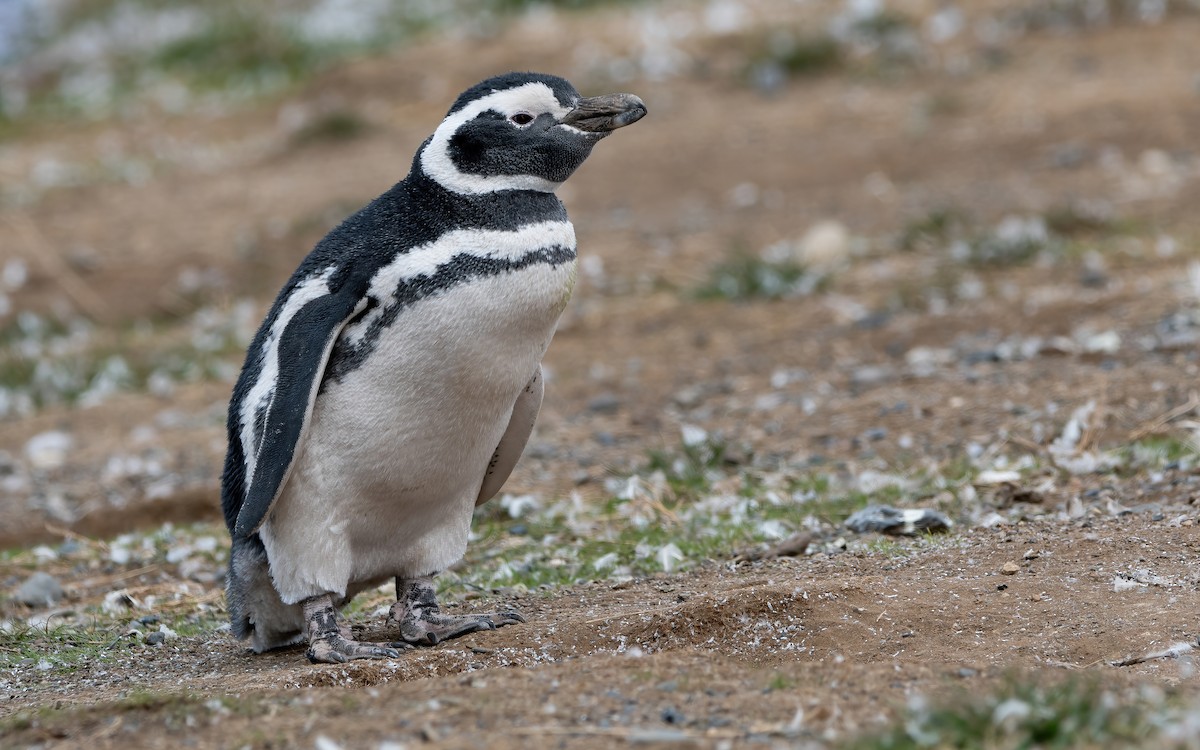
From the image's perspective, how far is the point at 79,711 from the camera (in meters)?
3.33

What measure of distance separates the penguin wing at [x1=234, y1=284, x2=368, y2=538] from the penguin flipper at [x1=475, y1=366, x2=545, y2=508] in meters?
0.63

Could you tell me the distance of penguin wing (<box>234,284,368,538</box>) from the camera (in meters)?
3.84

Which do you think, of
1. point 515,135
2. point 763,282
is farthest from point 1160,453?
point 763,282

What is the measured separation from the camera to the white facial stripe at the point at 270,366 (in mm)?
4012

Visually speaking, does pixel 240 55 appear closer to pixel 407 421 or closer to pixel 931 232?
pixel 931 232

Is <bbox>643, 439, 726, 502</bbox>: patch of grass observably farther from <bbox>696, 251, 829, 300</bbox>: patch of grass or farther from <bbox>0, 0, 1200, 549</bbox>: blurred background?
<bbox>696, 251, 829, 300</bbox>: patch of grass

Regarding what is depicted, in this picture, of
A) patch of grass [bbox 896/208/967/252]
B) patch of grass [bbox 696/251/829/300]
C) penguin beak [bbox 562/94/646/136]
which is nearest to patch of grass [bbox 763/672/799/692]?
penguin beak [bbox 562/94/646/136]

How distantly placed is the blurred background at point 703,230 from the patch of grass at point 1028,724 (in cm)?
240

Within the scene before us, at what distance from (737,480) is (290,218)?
598 cm

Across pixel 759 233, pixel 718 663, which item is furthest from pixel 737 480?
pixel 759 233

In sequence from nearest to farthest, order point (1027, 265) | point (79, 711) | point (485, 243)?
point (79, 711) → point (485, 243) → point (1027, 265)

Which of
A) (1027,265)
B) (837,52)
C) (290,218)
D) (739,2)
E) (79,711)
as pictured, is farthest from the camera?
(739,2)

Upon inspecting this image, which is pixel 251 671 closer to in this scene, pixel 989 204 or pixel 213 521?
pixel 213 521

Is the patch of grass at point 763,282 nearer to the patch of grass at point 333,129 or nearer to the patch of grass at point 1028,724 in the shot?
the patch of grass at point 333,129
